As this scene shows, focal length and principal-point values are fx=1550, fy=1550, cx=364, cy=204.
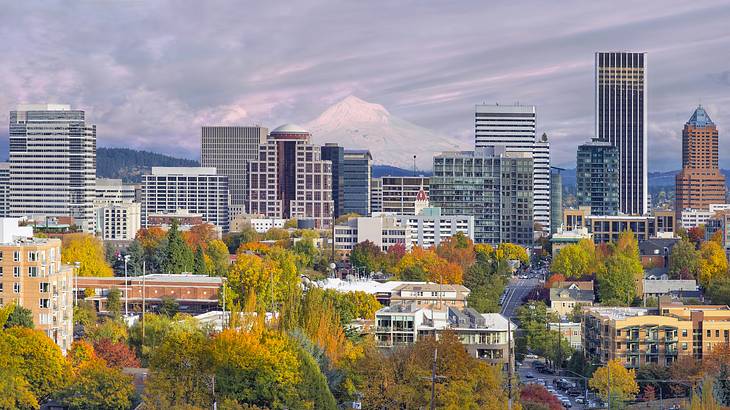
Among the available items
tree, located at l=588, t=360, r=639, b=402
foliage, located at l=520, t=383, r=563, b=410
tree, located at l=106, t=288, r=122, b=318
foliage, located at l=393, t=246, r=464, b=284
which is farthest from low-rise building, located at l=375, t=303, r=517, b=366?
foliage, located at l=393, t=246, r=464, b=284

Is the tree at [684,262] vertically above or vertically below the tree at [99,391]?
above

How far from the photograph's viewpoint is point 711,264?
5084 inches

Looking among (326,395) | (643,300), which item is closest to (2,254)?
(326,395)

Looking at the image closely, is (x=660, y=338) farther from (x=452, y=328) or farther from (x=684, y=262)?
(x=684, y=262)

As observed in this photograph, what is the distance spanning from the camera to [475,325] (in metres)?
72.9

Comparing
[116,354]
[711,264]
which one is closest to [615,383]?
[116,354]

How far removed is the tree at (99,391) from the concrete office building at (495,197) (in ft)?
456

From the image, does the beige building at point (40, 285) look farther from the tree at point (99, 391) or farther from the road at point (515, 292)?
the road at point (515, 292)

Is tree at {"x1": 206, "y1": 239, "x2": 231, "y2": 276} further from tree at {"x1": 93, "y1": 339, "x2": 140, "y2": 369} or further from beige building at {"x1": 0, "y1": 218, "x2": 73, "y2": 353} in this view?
tree at {"x1": 93, "y1": 339, "x2": 140, "y2": 369}

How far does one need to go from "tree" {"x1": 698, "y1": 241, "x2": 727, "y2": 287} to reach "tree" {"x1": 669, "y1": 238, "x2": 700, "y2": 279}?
680 millimetres

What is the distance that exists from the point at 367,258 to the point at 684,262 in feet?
89.8

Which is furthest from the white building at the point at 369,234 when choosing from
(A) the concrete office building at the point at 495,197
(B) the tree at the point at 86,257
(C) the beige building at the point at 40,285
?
(C) the beige building at the point at 40,285

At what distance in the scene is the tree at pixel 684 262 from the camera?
128 metres

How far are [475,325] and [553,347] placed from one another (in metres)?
17.3
